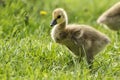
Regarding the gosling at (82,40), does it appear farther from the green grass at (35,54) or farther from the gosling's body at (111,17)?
the gosling's body at (111,17)

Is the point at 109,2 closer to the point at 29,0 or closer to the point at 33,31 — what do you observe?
the point at 29,0

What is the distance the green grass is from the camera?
5582 millimetres

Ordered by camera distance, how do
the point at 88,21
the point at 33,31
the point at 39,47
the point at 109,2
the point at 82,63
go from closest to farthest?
the point at 82,63 → the point at 39,47 → the point at 33,31 → the point at 88,21 → the point at 109,2

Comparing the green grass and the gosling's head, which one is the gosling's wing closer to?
the green grass

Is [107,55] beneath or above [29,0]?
beneath

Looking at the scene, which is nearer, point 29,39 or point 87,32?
point 87,32

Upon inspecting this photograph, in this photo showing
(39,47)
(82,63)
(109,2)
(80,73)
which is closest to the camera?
(80,73)

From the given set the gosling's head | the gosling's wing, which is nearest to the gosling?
the gosling's wing

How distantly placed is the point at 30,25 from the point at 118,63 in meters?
2.10

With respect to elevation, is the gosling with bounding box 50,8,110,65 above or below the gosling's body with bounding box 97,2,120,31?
below

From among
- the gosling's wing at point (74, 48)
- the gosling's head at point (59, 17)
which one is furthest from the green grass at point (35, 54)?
the gosling's head at point (59, 17)

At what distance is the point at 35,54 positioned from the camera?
20.5ft

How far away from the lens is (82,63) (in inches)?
236

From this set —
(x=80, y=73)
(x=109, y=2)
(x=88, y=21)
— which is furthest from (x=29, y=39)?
(x=109, y=2)
